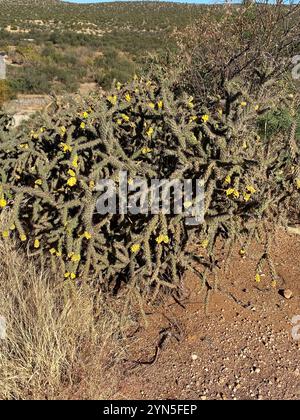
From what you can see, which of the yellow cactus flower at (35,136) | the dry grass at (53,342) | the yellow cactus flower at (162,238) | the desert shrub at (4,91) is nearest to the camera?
the dry grass at (53,342)

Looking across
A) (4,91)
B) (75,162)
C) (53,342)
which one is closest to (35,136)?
(75,162)

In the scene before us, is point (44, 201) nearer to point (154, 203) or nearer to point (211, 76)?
point (154, 203)

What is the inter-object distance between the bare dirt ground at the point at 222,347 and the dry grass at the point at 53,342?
0.15m

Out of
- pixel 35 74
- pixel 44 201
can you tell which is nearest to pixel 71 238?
pixel 44 201

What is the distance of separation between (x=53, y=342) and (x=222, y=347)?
3.32 ft

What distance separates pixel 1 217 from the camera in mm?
3066

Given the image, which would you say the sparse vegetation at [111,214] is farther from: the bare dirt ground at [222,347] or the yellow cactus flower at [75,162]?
the bare dirt ground at [222,347]

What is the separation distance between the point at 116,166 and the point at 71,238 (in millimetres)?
484

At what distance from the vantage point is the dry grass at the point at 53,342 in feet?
7.25

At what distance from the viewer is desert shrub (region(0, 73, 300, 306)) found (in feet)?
8.15

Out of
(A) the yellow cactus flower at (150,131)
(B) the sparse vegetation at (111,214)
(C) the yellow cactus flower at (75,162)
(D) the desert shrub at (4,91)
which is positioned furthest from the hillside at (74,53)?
(C) the yellow cactus flower at (75,162)

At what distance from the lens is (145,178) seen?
2.52m

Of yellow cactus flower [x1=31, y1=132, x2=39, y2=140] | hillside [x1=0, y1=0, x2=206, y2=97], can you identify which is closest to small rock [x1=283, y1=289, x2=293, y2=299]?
yellow cactus flower [x1=31, y1=132, x2=39, y2=140]

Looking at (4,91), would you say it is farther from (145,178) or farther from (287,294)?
(287,294)
